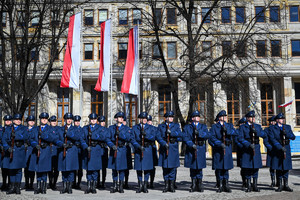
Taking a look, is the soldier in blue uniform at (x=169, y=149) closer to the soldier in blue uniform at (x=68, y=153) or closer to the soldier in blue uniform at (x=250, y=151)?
the soldier in blue uniform at (x=250, y=151)

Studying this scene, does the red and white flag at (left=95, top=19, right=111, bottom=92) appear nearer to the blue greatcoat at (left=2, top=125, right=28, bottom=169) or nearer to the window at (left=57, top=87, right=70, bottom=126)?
the blue greatcoat at (left=2, top=125, right=28, bottom=169)

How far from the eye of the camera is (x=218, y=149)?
33.3 ft

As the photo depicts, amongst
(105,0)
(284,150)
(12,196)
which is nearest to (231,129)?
Answer: (284,150)

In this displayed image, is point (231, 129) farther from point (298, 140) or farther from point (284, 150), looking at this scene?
point (298, 140)

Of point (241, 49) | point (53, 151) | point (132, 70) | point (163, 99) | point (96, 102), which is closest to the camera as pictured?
point (53, 151)

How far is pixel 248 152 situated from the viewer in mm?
10125

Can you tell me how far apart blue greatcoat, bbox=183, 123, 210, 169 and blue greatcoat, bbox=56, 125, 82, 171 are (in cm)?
301

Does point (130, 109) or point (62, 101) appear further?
point (62, 101)

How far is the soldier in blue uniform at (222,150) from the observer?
9.95 meters

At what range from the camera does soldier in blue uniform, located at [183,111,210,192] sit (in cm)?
1005

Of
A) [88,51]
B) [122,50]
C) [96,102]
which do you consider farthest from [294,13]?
[96,102]

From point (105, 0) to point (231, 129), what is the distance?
26156 millimetres

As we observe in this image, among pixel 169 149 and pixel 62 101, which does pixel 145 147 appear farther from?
pixel 62 101

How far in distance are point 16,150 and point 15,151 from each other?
0.12 ft
